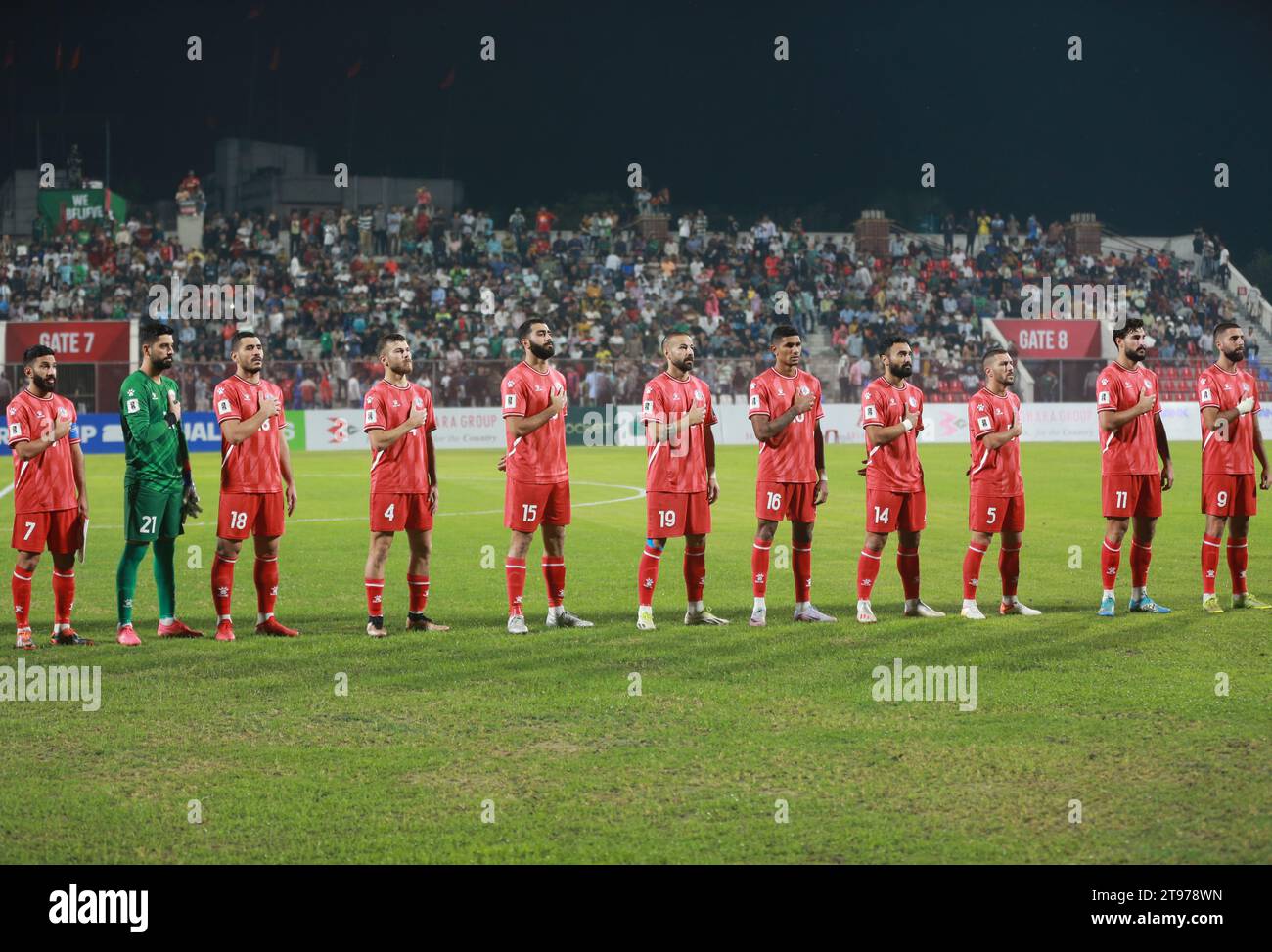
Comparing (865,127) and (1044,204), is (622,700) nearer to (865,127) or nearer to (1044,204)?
Answer: (865,127)

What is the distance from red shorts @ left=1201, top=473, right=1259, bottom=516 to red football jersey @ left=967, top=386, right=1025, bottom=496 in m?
1.65

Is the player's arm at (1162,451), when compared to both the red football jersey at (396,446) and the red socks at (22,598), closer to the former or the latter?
the red football jersey at (396,446)

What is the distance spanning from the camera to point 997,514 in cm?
1044

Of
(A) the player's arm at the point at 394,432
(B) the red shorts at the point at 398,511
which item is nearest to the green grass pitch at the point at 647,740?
(B) the red shorts at the point at 398,511

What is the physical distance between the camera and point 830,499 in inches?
832

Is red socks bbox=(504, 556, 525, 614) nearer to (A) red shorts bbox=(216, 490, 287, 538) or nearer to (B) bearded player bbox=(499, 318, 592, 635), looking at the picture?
(B) bearded player bbox=(499, 318, 592, 635)

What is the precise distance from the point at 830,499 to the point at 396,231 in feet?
102

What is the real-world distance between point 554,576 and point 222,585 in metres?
2.47

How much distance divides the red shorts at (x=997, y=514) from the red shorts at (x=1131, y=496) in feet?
2.36

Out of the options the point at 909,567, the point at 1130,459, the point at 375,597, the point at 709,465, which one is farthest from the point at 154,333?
the point at 1130,459

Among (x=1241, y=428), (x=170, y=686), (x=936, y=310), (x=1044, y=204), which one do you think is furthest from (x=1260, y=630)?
(x=1044, y=204)

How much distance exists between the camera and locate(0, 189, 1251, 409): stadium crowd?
38406mm

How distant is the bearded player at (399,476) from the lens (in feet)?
32.2

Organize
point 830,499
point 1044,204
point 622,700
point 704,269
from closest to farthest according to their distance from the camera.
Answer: point 622,700
point 830,499
point 704,269
point 1044,204
